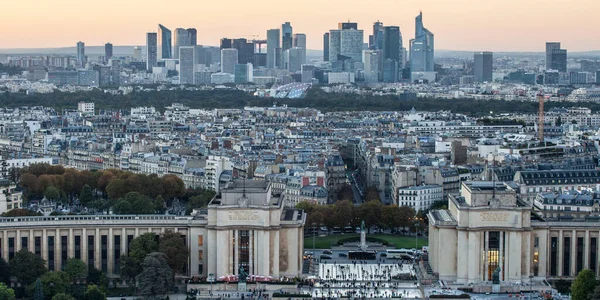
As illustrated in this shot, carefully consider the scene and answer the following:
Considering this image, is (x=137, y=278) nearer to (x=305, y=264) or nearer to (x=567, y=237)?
(x=305, y=264)

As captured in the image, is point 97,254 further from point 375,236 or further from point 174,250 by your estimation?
point 375,236

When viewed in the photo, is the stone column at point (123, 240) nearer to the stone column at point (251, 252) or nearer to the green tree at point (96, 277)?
the green tree at point (96, 277)

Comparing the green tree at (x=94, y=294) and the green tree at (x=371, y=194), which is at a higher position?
the green tree at (x=371, y=194)

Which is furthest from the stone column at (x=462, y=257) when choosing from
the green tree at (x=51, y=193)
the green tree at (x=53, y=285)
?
the green tree at (x=51, y=193)

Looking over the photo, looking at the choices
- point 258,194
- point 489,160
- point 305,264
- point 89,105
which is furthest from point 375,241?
point 89,105

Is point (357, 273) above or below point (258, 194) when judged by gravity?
below

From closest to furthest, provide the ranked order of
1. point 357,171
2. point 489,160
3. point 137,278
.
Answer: point 137,278, point 489,160, point 357,171

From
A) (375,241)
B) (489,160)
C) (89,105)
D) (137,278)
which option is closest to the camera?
(137,278)
